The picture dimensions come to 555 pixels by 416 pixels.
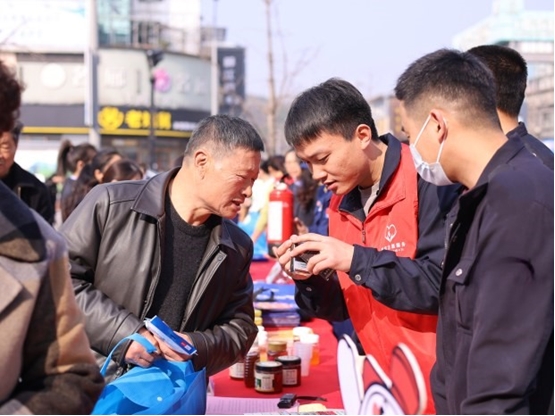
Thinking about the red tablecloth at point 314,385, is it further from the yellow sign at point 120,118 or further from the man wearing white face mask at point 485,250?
the yellow sign at point 120,118

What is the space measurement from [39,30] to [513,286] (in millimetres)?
27848

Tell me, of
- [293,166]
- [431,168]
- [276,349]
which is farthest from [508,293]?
[293,166]

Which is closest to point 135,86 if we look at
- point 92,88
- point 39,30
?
point 92,88

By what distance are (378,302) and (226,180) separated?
2.38 feet

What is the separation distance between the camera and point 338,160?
257 centimetres

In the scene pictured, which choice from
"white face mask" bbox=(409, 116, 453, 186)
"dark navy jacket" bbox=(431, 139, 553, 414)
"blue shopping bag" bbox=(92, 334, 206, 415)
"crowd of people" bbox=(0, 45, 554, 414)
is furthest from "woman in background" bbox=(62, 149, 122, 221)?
"dark navy jacket" bbox=(431, 139, 553, 414)

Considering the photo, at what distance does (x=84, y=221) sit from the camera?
9.10ft

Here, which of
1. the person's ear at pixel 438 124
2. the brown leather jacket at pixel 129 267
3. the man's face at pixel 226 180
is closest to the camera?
the person's ear at pixel 438 124

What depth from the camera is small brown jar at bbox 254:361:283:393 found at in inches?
140

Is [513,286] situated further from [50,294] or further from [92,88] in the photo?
[92,88]

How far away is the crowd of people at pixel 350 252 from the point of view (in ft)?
5.18

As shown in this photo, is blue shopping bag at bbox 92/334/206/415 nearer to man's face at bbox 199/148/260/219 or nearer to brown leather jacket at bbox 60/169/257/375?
brown leather jacket at bbox 60/169/257/375

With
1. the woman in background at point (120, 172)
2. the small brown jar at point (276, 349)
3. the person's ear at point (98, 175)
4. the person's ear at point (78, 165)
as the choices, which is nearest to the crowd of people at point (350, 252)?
the small brown jar at point (276, 349)

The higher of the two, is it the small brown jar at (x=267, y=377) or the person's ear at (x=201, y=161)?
the person's ear at (x=201, y=161)
